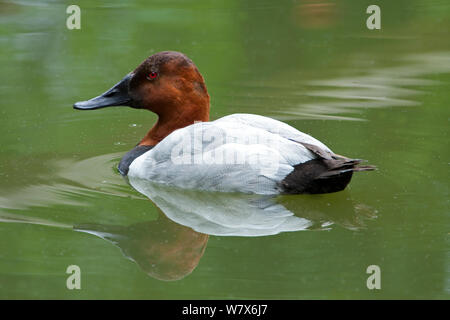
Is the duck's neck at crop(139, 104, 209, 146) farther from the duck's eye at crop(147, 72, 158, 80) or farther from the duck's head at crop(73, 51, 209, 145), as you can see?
the duck's eye at crop(147, 72, 158, 80)

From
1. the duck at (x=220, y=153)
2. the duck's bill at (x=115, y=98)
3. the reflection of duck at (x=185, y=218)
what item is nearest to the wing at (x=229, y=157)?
the duck at (x=220, y=153)

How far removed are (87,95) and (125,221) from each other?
12.4 ft

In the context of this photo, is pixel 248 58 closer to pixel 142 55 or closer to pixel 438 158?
pixel 142 55

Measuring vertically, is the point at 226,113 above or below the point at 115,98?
below

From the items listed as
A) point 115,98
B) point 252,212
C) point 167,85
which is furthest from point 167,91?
point 252,212

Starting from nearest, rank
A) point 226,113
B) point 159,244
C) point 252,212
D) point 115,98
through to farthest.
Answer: point 159,244, point 252,212, point 115,98, point 226,113

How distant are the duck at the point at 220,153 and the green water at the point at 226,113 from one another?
0.15m

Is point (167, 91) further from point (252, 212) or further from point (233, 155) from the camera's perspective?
point (252, 212)

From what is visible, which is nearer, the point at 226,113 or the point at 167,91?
the point at 167,91

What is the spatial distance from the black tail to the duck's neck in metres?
1.23

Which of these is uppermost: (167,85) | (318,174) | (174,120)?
(167,85)

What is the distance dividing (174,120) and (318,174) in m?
1.61

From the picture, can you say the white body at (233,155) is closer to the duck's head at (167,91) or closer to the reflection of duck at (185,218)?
the reflection of duck at (185,218)

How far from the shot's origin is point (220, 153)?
6.95 m
